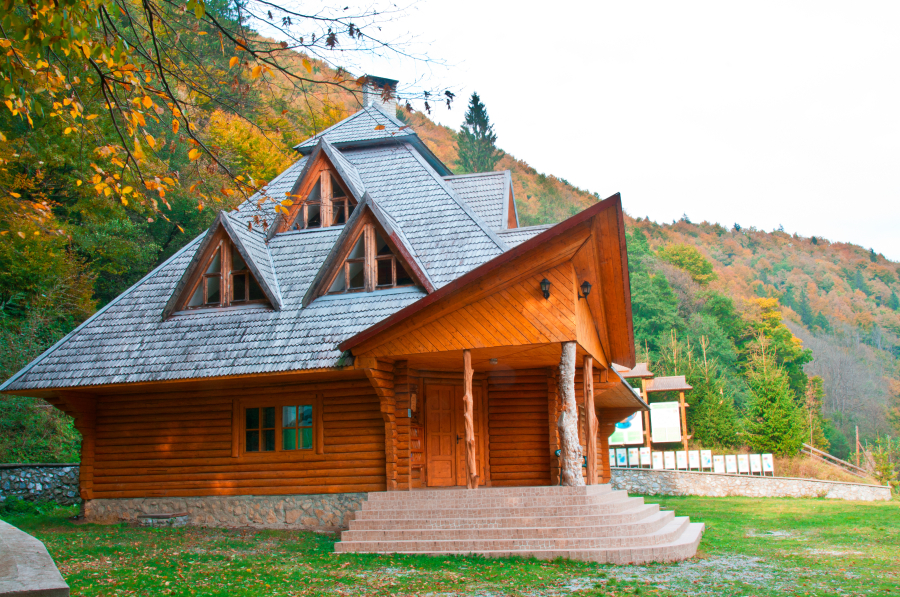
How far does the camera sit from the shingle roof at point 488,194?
52.5 ft

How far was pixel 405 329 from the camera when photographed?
10992 millimetres

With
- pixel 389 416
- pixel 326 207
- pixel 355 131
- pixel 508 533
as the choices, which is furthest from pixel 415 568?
pixel 355 131

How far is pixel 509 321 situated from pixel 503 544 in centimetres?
327

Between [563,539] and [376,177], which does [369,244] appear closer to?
[376,177]

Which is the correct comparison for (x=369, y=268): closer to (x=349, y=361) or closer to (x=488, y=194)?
(x=349, y=361)

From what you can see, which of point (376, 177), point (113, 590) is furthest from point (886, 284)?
point (113, 590)

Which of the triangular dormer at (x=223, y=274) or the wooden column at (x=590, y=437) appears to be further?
the triangular dormer at (x=223, y=274)

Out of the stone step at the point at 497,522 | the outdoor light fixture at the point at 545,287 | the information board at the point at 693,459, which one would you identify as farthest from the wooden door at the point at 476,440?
the information board at the point at 693,459

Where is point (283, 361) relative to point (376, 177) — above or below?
below

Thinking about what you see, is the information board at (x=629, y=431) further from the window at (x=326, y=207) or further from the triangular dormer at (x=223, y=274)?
the triangular dormer at (x=223, y=274)

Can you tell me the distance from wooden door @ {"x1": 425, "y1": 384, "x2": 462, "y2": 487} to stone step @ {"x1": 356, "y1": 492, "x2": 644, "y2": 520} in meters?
2.68

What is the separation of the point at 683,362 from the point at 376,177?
2587 cm

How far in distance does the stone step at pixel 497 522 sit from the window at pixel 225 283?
217 inches

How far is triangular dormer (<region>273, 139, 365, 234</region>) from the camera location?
1507 cm
